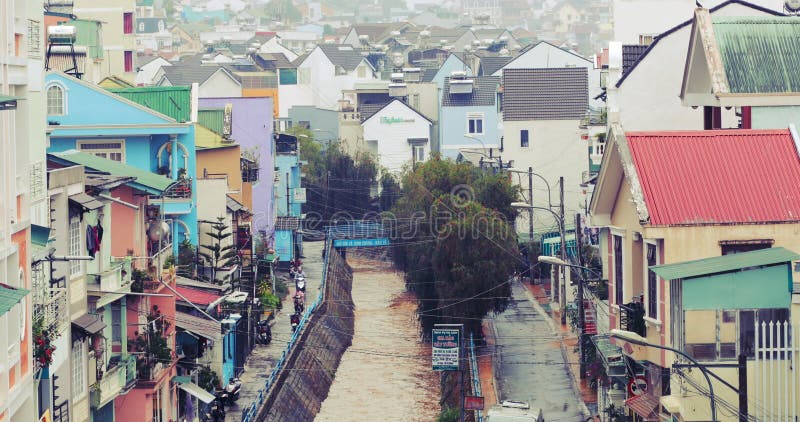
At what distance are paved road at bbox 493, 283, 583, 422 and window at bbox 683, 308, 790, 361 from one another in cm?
1835

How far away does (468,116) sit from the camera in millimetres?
98688

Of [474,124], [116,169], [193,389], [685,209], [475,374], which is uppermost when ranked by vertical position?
[474,124]

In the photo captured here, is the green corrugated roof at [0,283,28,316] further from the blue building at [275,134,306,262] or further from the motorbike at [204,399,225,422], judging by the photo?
the blue building at [275,134,306,262]

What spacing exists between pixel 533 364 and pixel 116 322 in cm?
1961

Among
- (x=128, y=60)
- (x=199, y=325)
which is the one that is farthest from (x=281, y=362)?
(x=128, y=60)

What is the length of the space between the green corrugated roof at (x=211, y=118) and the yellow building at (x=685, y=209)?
1455 inches

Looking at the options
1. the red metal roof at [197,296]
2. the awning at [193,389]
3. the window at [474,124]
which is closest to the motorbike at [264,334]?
the red metal roof at [197,296]

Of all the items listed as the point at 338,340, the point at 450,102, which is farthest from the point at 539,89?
the point at 338,340

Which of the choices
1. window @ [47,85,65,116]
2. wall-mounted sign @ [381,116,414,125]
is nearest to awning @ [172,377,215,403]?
window @ [47,85,65,116]

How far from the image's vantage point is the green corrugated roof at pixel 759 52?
28.9 meters

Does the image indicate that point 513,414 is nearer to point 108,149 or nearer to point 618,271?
point 618,271

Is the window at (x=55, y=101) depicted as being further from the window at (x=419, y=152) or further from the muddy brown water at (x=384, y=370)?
the window at (x=419, y=152)

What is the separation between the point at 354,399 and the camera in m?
53.5

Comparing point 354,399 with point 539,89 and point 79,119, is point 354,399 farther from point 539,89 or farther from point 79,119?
point 539,89
